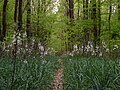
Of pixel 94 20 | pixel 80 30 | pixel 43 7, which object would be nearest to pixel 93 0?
pixel 94 20

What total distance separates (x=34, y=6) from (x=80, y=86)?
30.1m

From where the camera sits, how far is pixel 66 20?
23.8 m

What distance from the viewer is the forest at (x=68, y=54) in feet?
21.2

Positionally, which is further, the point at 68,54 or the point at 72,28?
the point at 68,54

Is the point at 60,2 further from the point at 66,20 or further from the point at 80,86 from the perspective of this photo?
the point at 80,86

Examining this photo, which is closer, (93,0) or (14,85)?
(14,85)

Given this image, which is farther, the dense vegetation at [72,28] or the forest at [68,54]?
the dense vegetation at [72,28]

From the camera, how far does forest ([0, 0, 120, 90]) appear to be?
21.2 feet

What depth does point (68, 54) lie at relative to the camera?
2331 centimetres

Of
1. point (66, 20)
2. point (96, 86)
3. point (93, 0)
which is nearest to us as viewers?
point (96, 86)

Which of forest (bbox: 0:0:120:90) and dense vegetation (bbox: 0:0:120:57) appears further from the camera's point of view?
dense vegetation (bbox: 0:0:120:57)

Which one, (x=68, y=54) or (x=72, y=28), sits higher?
(x=72, y=28)

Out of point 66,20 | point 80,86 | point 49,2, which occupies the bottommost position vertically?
point 80,86

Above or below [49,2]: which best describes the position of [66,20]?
below
